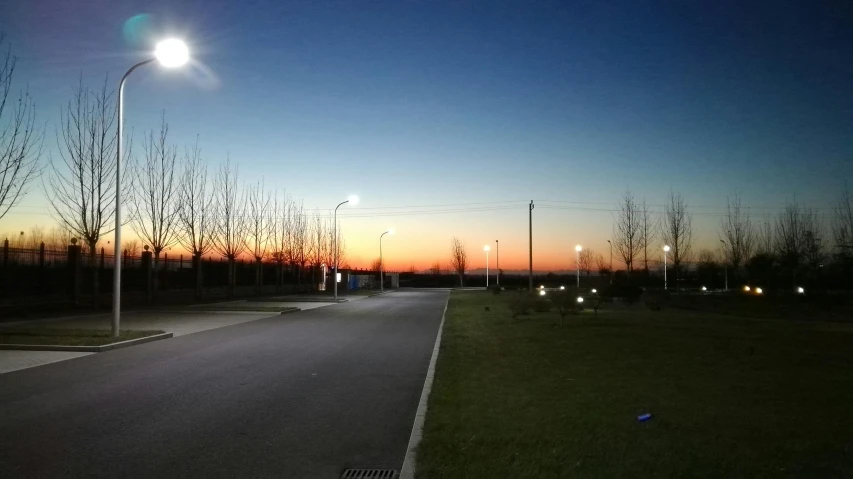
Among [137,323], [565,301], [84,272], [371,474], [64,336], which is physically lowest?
[371,474]

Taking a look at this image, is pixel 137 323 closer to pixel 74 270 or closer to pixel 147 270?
pixel 74 270

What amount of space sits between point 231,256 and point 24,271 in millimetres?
15713

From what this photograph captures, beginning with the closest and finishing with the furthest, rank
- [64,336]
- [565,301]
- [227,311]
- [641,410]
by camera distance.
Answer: [641,410]
[64,336]
[565,301]
[227,311]

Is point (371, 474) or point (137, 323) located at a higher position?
point (137, 323)

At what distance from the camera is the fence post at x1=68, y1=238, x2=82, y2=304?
26906mm

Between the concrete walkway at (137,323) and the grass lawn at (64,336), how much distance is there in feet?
2.80

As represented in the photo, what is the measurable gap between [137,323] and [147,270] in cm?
1308

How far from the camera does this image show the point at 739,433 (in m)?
6.43

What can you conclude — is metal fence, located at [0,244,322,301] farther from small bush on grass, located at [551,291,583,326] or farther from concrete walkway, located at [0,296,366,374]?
small bush on grass, located at [551,291,583,326]

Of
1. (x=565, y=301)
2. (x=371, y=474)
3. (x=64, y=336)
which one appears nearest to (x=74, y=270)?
(x=64, y=336)

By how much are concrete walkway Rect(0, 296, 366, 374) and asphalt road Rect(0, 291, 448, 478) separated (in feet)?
2.92

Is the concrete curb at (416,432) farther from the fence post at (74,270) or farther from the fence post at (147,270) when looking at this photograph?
the fence post at (147,270)

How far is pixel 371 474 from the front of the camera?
5422mm

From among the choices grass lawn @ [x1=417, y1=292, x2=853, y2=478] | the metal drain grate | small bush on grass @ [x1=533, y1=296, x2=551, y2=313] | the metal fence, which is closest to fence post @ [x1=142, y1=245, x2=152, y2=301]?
the metal fence
